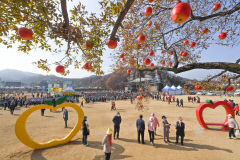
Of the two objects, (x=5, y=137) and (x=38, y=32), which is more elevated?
(x=38, y=32)

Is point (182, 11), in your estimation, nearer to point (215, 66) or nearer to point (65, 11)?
point (215, 66)

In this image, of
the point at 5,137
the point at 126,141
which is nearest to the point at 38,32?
the point at 126,141

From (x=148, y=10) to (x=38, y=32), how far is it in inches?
140

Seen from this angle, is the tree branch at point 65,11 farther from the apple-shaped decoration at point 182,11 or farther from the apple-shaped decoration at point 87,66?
the apple-shaped decoration at point 182,11

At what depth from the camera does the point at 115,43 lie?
3230 mm

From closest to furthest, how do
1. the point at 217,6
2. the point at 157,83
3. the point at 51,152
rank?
1. the point at 217,6
2. the point at 51,152
3. the point at 157,83

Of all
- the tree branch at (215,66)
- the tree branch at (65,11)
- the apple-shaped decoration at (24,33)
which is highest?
the tree branch at (65,11)

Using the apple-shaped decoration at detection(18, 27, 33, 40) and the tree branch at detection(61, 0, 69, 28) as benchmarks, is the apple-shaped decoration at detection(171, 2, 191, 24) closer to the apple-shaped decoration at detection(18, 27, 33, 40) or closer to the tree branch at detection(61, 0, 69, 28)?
the tree branch at detection(61, 0, 69, 28)

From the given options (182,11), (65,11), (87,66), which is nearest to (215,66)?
(182,11)

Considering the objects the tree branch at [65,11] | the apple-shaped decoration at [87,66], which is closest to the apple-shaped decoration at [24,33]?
the tree branch at [65,11]

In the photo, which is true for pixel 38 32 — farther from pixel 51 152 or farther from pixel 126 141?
pixel 126 141

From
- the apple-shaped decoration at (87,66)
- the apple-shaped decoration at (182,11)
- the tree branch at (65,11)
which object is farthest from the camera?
the apple-shaped decoration at (87,66)

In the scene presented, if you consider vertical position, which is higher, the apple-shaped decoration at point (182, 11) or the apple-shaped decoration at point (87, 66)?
the apple-shaped decoration at point (182, 11)

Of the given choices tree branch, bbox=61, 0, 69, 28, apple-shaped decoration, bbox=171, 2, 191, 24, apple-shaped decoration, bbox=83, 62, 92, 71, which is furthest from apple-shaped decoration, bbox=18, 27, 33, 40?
apple-shaped decoration, bbox=171, 2, 191, 24
